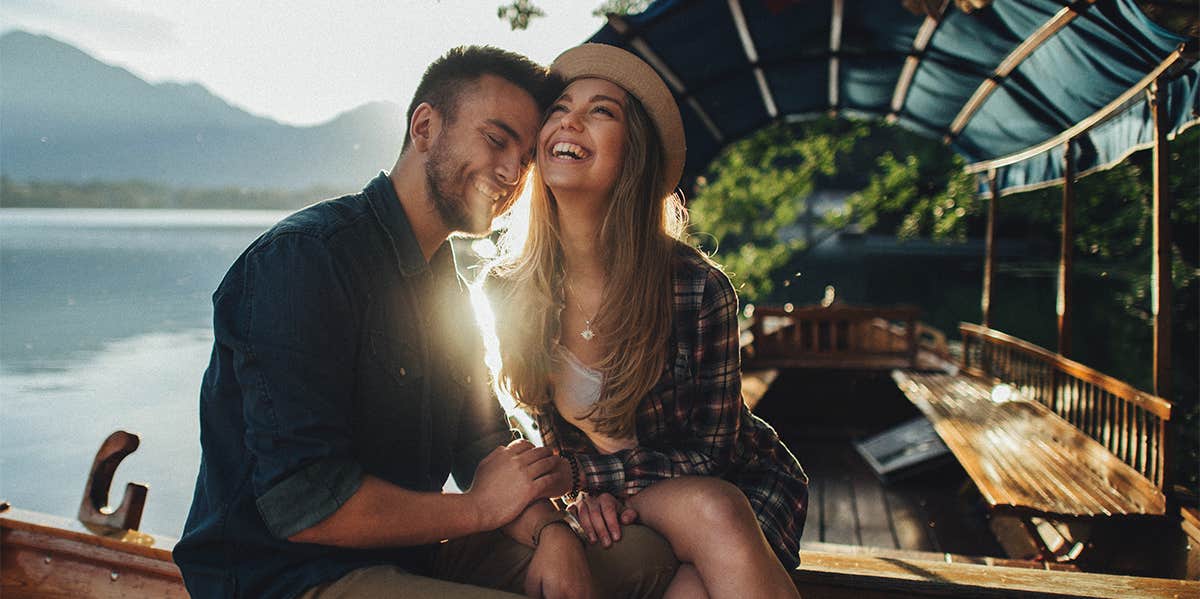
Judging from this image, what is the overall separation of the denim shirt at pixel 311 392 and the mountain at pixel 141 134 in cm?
904

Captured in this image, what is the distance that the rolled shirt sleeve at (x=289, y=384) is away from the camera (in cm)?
138

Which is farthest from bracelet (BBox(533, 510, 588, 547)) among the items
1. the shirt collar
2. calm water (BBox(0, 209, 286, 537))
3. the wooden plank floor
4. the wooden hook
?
calm water (BBox(0, 209, 286, 537))

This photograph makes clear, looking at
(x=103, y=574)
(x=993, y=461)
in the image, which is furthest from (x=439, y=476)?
(x=993, y=461)

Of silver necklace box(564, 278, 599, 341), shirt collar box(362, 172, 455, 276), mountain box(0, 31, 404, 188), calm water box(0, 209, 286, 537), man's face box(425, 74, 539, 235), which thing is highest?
mountain box(0, 31, 404, 188)

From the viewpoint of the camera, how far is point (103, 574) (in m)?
2.66

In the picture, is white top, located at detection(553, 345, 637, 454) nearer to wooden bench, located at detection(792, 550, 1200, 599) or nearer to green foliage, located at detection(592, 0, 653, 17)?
wooden bench, located at detection(792, 550, 1200, 599)

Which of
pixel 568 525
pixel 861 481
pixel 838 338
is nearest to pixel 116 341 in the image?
pixel 838 338

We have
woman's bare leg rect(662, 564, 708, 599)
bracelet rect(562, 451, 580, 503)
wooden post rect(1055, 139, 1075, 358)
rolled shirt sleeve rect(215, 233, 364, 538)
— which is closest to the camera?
rolled shirt sleeve rect(215, 233, 364, 538)

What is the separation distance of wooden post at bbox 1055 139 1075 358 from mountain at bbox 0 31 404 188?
314 inches

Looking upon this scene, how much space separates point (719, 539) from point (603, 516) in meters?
0.31

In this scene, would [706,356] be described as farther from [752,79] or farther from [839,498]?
[752,79]

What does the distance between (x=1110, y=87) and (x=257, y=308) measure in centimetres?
505

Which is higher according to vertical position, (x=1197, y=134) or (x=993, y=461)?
(x=1197, y=134)

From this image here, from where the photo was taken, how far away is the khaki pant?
154cm
